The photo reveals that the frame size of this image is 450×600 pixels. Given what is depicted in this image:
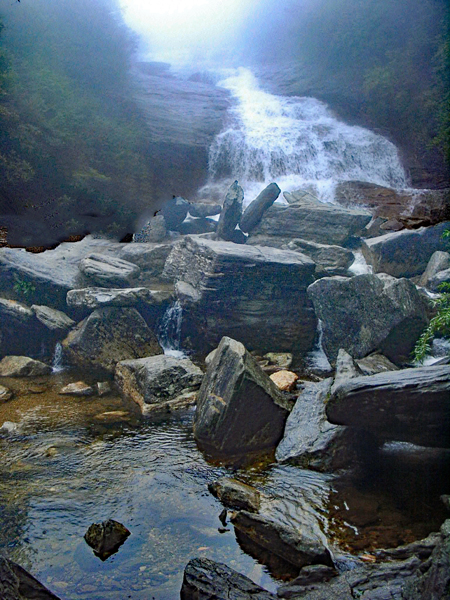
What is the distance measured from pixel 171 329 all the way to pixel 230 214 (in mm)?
3916

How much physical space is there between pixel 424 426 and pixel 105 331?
5879 millimetres

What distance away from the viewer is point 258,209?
11773mm

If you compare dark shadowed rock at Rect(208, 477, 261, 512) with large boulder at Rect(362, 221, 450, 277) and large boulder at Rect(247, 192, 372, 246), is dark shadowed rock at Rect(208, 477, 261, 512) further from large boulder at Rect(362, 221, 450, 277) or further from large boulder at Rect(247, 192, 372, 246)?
large boulder at Rect(247, 192, 372, 246)

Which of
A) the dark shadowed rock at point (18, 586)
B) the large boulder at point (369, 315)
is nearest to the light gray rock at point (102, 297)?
the large boulder at point (369, 315)

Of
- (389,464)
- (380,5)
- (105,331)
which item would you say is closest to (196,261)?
(105,331)

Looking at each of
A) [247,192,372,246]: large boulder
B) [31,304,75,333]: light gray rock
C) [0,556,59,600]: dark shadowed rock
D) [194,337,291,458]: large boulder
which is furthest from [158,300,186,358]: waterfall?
[0,556,59,600]: dark shadowed rock

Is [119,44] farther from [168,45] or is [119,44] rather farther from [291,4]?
[291,4]

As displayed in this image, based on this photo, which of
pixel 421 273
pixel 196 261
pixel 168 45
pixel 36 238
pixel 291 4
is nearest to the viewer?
pixel 36 238

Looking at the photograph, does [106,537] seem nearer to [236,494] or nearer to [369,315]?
[236,494]

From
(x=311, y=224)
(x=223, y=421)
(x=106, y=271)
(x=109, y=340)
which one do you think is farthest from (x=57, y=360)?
(x=311, y=224)

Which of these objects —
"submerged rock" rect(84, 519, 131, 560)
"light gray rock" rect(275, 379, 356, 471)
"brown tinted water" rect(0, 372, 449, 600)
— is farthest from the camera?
"light gray rock" rect(275, 379, 356, 471)

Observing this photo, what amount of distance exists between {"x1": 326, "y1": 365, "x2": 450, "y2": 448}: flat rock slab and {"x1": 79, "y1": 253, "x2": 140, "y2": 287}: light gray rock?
5.98 m

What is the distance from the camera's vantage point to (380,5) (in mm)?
16953

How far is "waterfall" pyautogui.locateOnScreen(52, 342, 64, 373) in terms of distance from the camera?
8109mm
